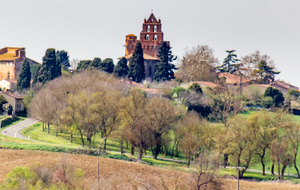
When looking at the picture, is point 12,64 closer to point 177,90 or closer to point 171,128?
point 177,90

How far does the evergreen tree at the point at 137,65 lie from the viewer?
4016 inches

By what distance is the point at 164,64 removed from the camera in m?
106

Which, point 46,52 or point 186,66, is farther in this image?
point 186,66

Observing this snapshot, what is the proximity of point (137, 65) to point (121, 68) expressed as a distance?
2.41 metres

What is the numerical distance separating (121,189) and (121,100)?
21.1 meters

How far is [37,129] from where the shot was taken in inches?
3103

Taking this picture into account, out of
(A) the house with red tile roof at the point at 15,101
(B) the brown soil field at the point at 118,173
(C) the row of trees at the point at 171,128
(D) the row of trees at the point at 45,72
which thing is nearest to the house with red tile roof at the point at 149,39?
(D) the row of trees at the point at 45,72

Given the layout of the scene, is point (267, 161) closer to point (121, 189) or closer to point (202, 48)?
point (121, 189)

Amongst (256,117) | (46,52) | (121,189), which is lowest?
(121,189)

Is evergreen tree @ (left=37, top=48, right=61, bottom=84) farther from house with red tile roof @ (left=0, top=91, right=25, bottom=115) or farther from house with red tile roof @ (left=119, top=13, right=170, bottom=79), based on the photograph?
house with red tile roof @ (left=119, top=13, right=170, bottom=79)

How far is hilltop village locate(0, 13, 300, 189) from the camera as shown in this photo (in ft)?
177

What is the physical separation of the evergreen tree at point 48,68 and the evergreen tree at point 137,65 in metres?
12.3

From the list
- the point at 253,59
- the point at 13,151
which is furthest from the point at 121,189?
the point at 253,59

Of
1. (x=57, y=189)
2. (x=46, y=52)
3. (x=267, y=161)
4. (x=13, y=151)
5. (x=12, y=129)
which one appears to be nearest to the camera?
(x=57, y=189)
